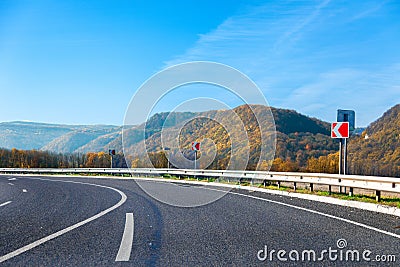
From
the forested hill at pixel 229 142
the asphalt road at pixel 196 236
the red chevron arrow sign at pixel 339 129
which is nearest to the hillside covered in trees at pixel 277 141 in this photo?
the forested hill at pixel 229 142

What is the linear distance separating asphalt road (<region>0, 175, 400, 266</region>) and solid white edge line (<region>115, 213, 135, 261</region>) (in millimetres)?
12

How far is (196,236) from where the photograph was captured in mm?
6883

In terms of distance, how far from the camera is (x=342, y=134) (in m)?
14.7

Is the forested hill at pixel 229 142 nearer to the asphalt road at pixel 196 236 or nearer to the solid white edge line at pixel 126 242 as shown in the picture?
the asphalt road at pixel 196 236

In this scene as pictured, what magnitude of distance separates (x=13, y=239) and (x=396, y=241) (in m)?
5.78

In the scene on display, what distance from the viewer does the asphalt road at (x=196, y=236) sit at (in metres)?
5.36

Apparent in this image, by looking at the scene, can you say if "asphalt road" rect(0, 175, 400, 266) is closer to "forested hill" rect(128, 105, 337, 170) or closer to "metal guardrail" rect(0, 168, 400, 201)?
"metal guardrail" rect(0, 168, 400, 201)

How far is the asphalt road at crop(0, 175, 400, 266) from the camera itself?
17.6ft

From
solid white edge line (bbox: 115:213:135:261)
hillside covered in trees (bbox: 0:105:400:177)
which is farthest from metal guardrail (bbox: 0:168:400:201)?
solid white edge line (bbox: 115:213:135:261)

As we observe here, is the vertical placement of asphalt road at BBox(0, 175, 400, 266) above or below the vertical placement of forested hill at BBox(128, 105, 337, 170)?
below

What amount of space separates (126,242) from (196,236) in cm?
113

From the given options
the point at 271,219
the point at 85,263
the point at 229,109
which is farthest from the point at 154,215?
the point at 229,109

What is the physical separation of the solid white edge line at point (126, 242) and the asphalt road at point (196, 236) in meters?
0.01

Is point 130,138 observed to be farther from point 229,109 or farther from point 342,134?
point 342,134
